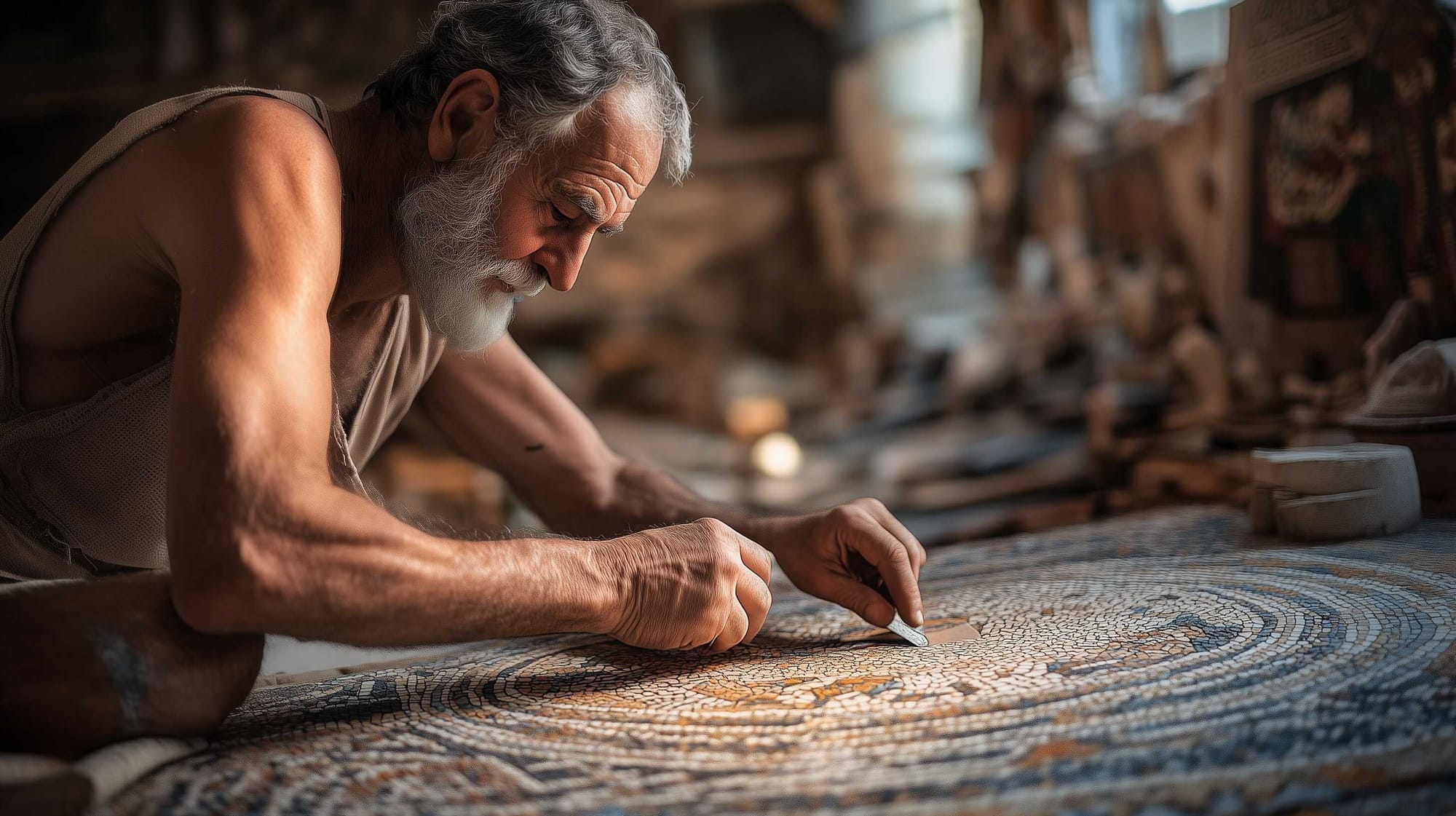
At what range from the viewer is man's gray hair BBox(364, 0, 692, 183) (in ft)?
5.97

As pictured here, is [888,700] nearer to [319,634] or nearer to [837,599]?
[837,599]

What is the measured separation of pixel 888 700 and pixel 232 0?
10.6 m

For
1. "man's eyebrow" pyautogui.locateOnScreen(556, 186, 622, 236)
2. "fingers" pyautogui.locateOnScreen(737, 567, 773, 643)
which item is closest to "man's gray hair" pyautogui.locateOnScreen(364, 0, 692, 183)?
"man's eyebrow" pyautogui.locateOnScreen(556, 186, 622, 236)

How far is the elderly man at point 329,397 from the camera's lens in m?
1.30

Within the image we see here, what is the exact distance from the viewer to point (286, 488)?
4.19 ft

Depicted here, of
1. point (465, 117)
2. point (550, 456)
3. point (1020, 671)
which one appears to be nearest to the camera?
point (1020, 671)

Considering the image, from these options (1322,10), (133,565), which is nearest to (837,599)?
(133,565)

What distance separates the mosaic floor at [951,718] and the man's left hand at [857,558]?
0.08 meters

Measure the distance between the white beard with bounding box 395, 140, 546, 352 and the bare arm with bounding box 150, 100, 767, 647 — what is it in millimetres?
289

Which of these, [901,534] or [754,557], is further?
[901,534]

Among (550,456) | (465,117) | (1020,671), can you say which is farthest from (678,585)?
(465,117)

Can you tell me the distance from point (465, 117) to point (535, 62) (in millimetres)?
177

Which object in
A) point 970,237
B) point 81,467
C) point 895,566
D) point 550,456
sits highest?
point 970,237

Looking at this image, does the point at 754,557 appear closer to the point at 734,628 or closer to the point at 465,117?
the point at 734,628
